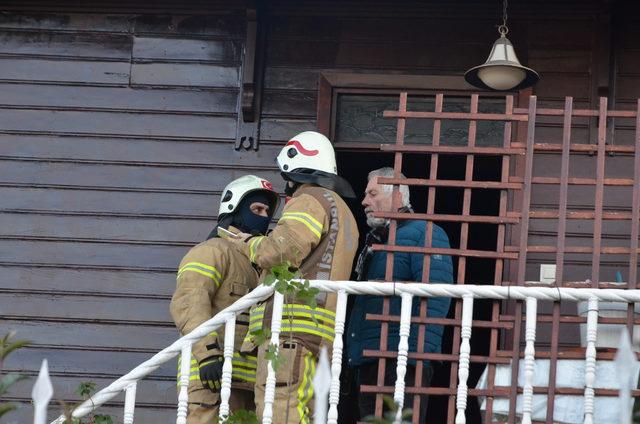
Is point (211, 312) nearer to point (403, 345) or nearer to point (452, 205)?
point (403, 345)

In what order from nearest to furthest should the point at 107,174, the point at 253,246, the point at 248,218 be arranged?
the point at 253,246
the point at 248,218
the point at 107,174

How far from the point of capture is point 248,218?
22.2 ft

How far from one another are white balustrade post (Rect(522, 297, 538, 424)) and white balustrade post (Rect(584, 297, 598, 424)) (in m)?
0.23

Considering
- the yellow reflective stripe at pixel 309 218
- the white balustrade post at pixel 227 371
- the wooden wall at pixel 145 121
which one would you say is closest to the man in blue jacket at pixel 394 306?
the yellow reflective stripe at pixel 309 218

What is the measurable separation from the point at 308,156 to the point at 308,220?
0.54 metres

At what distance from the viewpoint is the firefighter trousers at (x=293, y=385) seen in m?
5.81

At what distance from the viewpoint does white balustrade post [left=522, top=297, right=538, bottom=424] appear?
5.29m

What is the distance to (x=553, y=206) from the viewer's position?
7.69m

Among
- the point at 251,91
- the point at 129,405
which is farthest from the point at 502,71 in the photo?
the point at 129,405

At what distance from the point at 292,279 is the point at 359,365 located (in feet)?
3.52

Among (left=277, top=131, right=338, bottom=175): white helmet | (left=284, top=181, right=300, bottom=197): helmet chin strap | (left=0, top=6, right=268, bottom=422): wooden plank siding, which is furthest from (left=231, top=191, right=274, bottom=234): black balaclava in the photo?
(left=0, top=6, right=268, bottom=422): wooden plank siding

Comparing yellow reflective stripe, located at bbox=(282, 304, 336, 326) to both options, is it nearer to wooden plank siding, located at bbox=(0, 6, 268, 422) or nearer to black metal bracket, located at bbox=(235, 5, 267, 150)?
wooden plank siding, located at bbox=(0, 6, 268, 422)

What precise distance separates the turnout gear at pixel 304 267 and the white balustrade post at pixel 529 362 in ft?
3.33

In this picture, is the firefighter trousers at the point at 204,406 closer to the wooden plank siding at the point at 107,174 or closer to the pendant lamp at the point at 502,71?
the wooden plank siding at the point at 107,174
